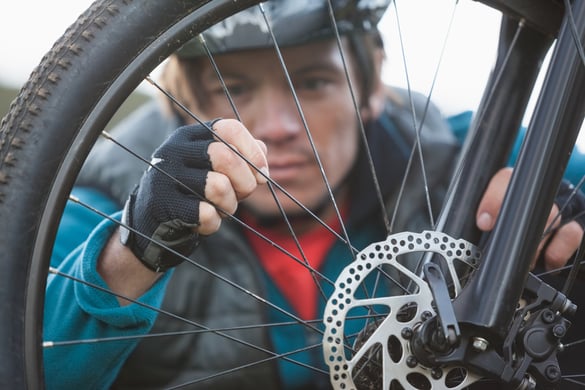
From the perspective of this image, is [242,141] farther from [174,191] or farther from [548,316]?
[548,316]

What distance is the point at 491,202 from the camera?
95cm

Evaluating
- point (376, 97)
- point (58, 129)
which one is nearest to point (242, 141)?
point (58, 129)

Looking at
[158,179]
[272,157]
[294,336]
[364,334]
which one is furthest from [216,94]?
[364,334]

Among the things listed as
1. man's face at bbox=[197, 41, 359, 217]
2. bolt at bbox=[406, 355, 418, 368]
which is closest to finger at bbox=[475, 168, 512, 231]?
bolt at bbox=[406, 355, 418, 368]

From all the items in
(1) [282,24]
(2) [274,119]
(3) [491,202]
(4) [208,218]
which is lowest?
(4) [208,218]

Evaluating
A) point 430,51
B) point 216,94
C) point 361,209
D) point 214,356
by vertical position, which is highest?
point 430,51

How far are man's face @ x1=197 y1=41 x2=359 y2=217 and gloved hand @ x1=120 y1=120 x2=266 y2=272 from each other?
0.58 meters

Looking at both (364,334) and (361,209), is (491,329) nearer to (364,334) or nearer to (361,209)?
(364,334)

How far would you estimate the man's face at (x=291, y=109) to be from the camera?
146 cm

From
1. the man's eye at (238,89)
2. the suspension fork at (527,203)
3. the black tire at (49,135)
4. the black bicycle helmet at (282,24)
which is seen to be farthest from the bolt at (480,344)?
the man's eye at (238,89)

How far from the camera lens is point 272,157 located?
4.83 feet

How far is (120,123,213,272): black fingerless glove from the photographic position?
856mm

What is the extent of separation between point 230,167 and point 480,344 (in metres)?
0.32

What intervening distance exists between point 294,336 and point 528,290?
2.36 feet
